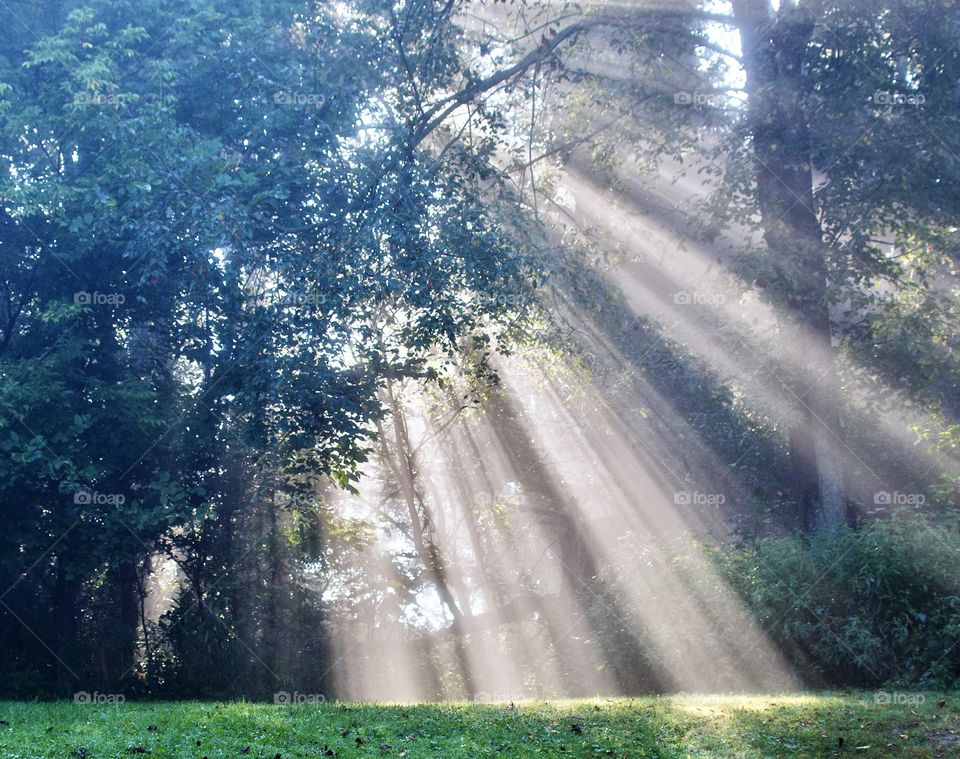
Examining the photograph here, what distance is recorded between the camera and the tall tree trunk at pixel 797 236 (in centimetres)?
1642

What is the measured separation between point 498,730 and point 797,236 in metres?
11.0

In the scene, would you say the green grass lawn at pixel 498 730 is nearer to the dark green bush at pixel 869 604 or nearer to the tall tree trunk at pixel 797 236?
the dark green bush at pixel 869 604

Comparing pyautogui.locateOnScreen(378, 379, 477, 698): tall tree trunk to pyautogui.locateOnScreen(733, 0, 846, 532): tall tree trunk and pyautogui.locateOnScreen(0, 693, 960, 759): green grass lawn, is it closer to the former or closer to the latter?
pyautogui.locateOnScreen(733, 0, 846, 532): tall tree trunk

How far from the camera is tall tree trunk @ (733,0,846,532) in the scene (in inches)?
647

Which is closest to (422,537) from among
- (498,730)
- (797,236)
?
(797,236)

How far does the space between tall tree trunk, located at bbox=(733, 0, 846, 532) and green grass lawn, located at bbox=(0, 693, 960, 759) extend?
704 centimetres

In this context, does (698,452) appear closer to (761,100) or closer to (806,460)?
(806,460)

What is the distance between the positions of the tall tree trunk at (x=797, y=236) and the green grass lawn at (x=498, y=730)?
277 inches

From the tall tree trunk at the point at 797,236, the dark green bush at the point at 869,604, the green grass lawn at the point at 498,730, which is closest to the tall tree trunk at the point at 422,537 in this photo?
the tall tree trunk at the point at 797,236

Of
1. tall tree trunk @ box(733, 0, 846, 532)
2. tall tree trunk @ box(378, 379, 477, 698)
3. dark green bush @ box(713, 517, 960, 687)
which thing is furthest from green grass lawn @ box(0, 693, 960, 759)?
tall tree trunk @ box(378, 379, 477, 698)

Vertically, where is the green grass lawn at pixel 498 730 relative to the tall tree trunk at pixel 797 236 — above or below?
below

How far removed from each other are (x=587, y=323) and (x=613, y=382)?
76.6 inches

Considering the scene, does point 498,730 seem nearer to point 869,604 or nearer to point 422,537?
point 869,604

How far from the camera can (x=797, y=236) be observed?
56.0 ft
